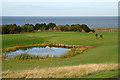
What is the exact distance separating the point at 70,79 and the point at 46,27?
192 feet

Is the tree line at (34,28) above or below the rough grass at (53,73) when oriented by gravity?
above

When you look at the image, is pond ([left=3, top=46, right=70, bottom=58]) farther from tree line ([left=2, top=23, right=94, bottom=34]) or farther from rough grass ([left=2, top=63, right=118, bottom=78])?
tree line ([left=2, top=23, right=94, bottom=34])

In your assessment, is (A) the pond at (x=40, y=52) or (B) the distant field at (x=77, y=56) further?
(A) the pond at (x=40, y=52)

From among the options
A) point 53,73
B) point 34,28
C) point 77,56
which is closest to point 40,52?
point 77,56

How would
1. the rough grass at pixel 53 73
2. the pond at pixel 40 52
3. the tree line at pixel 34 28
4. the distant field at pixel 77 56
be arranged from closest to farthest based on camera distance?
the rough grass at pixel 53 73, the distant field at pixel 77 56, the pond at pixel 40 52, the tree line at pixel 34 28

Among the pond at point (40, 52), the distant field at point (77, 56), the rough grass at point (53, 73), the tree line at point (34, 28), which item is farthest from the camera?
the tree line at point (34, 28)

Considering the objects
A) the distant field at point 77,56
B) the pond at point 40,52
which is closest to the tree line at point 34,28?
the distant field at point 77,56

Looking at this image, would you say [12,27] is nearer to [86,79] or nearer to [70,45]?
[70,45]

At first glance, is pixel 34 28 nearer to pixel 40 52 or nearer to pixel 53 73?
pixel 40 52

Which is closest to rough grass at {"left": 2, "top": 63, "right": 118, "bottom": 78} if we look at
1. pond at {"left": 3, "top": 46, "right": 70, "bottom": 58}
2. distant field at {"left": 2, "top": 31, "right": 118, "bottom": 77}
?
distant field at {"left": 2, "top": 31, "right": 118, "bottom": 77}

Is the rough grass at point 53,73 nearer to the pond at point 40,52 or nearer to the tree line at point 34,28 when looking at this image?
the pond at point 40,52

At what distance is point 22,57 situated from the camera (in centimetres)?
2461

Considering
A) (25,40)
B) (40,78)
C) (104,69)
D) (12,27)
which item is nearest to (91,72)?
(104,69)

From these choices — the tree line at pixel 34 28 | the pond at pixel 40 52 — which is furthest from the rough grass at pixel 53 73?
the tree line at pixel 34 28
